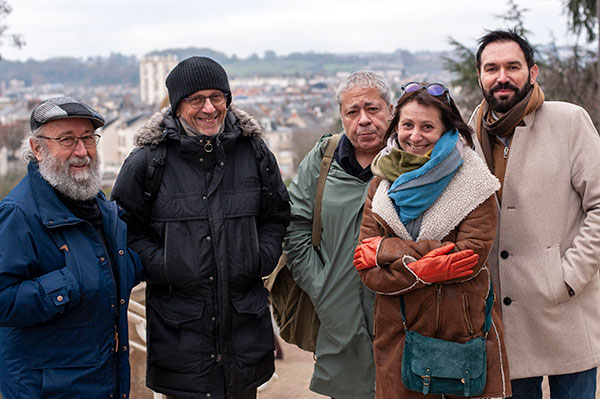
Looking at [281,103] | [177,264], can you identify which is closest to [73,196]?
[177,264]

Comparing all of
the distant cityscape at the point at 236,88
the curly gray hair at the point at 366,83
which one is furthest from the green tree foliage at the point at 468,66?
the distant cityscape at the point at 236,88

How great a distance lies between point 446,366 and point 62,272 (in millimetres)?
1373

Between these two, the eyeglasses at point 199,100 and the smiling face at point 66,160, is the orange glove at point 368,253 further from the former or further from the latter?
the smiling face at point 66,160

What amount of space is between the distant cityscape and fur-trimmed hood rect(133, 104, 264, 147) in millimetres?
35432

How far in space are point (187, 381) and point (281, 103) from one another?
9153 cm

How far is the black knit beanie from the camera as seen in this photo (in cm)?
269

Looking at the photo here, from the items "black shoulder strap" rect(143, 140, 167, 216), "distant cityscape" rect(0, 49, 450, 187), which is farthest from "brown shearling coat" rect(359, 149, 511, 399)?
"distant cityscape" rect(0, 49, 450, 187)

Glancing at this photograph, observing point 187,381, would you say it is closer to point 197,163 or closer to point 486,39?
point 197,163

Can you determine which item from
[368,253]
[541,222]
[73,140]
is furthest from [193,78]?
[541,222]

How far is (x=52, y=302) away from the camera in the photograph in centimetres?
220

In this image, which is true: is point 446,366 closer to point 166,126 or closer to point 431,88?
point 431,88

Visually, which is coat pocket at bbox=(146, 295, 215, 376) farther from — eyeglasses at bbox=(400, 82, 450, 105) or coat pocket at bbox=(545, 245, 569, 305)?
coat pocket at bbox=(545, 245, 569, 305)

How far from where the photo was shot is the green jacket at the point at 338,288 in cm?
289

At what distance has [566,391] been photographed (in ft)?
8.93
